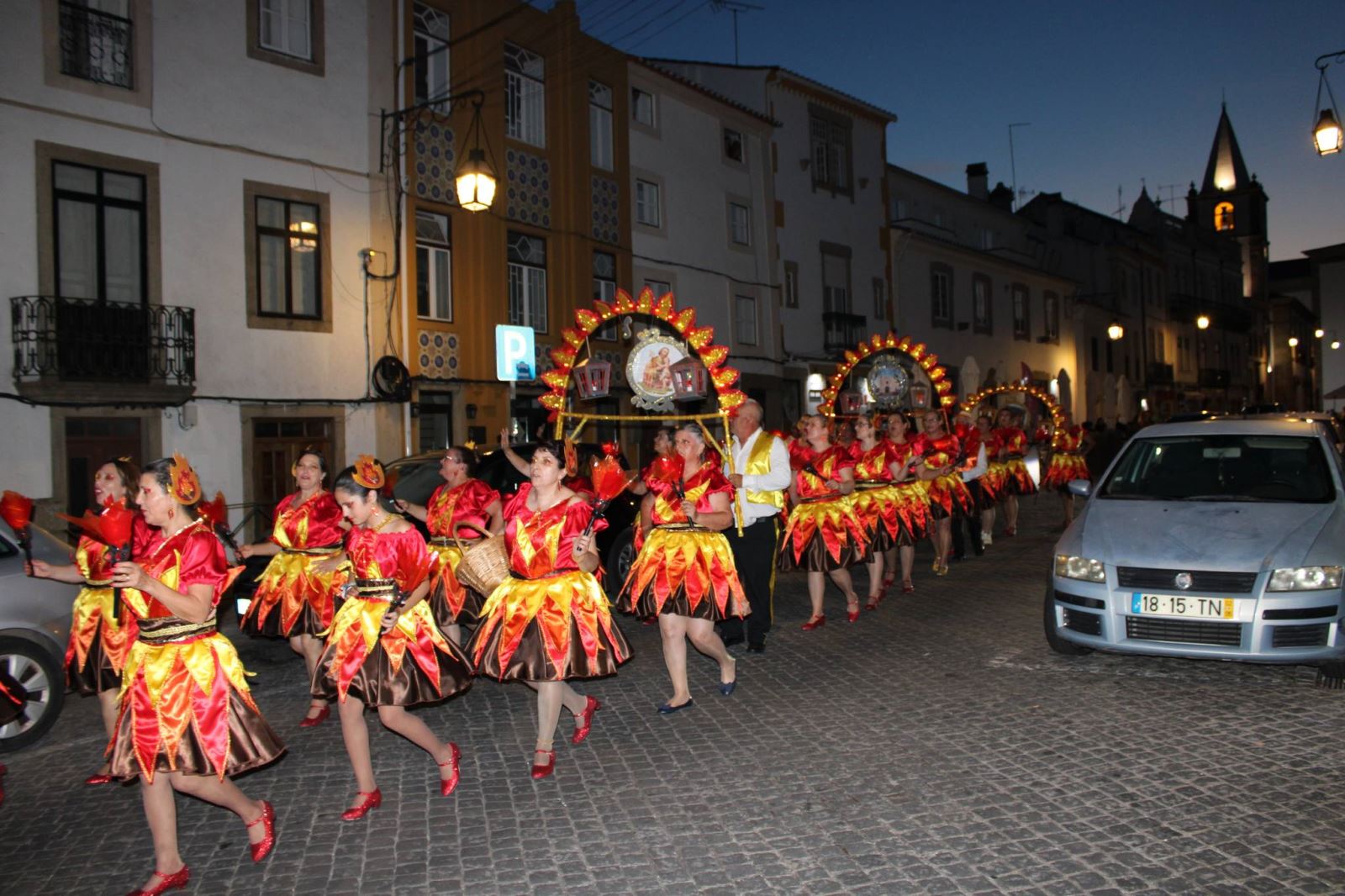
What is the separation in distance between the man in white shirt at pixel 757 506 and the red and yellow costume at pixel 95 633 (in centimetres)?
419

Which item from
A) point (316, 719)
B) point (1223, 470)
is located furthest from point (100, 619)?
point (1223, 470)

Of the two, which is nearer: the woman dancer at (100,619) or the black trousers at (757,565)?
the woman dancer at (100,619)

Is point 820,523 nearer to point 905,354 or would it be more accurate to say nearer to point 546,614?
point 546,614

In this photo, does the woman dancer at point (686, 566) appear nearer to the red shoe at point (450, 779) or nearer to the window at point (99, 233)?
the red shoe at point (450, 779)

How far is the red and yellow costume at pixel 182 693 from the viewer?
4.21 m

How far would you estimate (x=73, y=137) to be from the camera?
44.8 feet

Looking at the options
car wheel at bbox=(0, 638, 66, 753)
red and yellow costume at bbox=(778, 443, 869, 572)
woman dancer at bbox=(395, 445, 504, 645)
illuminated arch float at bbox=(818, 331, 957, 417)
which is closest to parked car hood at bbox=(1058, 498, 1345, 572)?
red and yellow costume at bbox=(778, 443, 869, 572)

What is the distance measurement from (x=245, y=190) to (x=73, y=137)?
2.39 metres

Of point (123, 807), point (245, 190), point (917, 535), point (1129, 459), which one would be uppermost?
point (245, 190)

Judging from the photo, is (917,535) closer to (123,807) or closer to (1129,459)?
(1129,459)

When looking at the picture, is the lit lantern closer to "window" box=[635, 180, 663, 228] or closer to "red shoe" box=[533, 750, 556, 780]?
"red shoe" box=[533, 750, 556, 780]

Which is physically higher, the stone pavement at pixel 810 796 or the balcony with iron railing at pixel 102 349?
the balcony with iron railing at pixel 102 349

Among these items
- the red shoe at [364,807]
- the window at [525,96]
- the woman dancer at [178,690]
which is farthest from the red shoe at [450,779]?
the window at [525,96]

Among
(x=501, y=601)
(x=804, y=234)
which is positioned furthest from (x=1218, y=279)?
(x=501, y=601)
